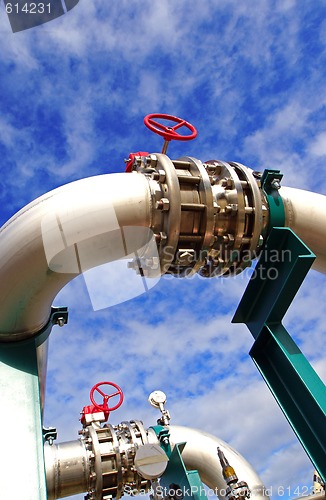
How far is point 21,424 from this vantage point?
2525 millimetres

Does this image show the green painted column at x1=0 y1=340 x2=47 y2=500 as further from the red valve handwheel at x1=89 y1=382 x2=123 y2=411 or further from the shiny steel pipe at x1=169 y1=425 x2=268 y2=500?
the shiny steel pipe at x1=169 y1=425 x2=268 y2=500

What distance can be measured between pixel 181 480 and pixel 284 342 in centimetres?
202

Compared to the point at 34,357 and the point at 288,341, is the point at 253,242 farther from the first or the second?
the point at 34,357

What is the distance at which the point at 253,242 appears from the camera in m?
3.20

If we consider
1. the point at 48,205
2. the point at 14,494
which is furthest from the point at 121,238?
the point at 14,494

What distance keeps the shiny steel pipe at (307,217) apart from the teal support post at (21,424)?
2.08 meters

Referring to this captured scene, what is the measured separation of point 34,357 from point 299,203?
2270 millimetres

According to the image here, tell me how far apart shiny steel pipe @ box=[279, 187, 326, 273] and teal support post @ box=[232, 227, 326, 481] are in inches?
12.9

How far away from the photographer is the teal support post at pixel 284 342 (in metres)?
→ 2.61

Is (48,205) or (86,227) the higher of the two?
(48,205)

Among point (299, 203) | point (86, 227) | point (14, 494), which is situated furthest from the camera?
point (299, 203)

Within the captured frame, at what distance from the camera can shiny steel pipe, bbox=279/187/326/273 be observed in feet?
11.1

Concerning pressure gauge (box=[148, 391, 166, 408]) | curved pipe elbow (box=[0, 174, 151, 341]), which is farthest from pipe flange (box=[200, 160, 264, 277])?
pressure gauge (box=[148, 391, 166, 408])

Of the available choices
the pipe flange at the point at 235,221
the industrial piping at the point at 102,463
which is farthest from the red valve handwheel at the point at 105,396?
the pipe flange at the point at 235,221
